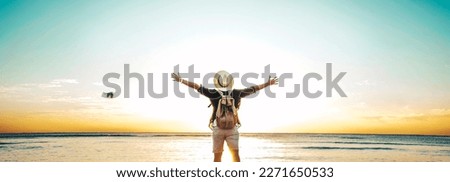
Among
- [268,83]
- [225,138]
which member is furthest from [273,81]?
[225,138]

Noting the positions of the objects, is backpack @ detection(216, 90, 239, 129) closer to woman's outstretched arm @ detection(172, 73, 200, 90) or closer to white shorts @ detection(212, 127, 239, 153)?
white shorts @ detection(212, 127, 239, 153)

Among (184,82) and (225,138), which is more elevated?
(184,82)

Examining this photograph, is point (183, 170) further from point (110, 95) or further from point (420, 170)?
point (420, 170)

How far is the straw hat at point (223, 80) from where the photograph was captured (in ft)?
17.0

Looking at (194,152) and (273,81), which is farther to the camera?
(194,152)

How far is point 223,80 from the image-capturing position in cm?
519

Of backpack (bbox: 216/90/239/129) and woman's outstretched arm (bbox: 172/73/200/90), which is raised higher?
woman's outstretched arm (bbox: 172/73/200/90)

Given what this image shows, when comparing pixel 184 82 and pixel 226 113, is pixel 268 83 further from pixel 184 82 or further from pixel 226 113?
pixel 184 82

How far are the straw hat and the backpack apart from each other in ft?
0.38

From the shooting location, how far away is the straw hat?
5.17m

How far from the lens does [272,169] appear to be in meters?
6.28

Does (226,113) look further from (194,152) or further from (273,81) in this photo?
(194,152)

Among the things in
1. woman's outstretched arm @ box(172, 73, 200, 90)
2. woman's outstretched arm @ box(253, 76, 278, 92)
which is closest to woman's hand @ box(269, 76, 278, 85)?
woman's outstretched arm @ box(253, 76, 278, 92)

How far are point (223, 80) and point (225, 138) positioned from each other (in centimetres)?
76
